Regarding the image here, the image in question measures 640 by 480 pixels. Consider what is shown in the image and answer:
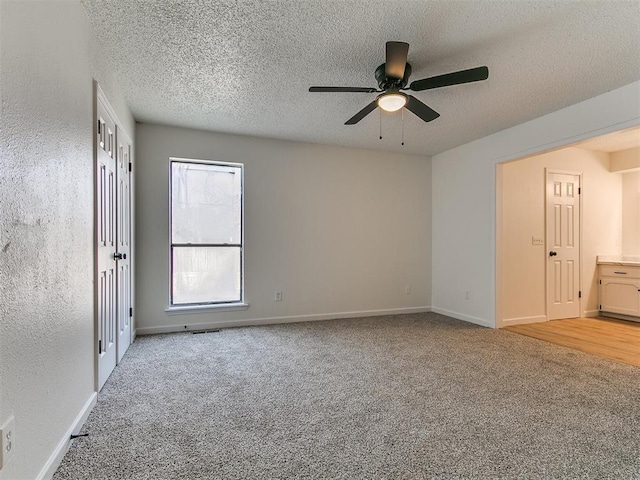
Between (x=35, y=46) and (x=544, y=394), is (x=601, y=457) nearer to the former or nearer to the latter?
(x=544, y=394)

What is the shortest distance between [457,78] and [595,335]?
376 centimetres

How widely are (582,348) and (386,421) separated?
2797mm

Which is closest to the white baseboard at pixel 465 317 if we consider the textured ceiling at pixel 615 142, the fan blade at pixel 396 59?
the textured ceiling at pixel 615 142

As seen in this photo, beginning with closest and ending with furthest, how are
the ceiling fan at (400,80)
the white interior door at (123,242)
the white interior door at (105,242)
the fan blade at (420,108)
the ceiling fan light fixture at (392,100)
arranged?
1. the ceiling fan at (400,80)
2. the white interior door at (105,242)
3. the ceiling fan light fixture at (392,100)
4. the fan blade at (420,108)
5. the white interior door at (123,242)

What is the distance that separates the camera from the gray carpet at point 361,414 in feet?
5.45

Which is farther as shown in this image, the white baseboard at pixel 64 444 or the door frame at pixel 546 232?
the door frame at pixel 546 232

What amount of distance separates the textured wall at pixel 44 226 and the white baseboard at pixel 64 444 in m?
0.04

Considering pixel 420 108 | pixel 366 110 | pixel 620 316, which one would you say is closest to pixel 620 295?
pixel 620 316

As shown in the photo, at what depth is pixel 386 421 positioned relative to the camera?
2066mm

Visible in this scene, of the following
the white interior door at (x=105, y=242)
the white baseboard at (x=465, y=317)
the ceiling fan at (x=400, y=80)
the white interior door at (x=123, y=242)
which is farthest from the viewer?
the white baseboard at (x=465, y=317)

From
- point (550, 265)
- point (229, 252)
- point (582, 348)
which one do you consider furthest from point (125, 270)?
point (550, 265)

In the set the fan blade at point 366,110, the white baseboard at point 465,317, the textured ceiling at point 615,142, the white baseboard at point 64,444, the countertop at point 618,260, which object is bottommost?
the white baseboard at point 465,317

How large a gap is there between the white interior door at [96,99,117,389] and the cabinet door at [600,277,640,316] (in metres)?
6.59

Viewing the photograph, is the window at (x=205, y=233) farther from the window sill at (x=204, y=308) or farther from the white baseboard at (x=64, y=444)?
the white baseboard at (x=64, y=444)
